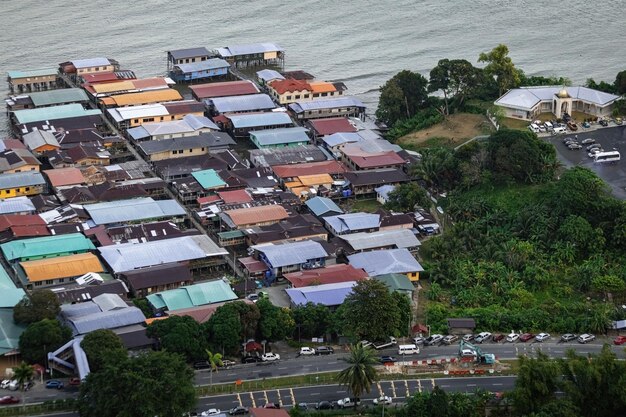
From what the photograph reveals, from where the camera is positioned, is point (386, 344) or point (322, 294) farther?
point (322, 294)

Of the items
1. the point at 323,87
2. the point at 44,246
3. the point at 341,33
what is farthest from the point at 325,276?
the point at 341,33

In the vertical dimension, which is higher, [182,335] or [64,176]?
[64,176]

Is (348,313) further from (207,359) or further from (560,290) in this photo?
(560,290)

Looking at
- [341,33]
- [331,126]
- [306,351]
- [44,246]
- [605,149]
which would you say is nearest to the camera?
[306,351]

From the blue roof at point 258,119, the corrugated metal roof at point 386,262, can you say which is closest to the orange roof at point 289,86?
the blue roof at point 258,119

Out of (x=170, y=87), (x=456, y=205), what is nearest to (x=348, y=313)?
(x=456, y=205)

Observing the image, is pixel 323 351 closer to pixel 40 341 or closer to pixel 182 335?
pixel 182 335

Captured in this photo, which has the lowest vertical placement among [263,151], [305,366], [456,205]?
[305,366]
